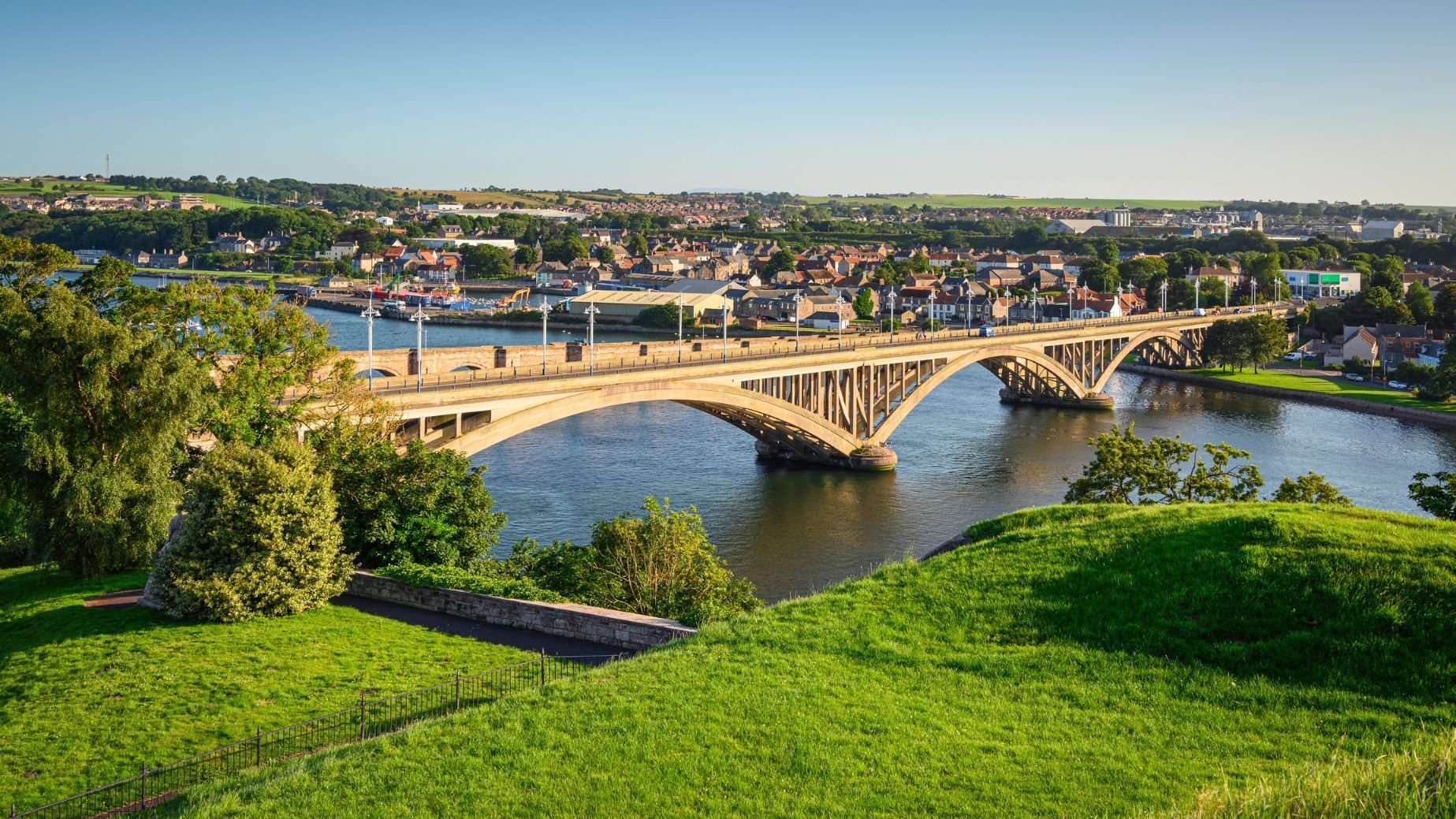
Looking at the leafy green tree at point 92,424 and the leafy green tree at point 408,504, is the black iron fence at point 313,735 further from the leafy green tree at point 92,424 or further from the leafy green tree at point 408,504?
the leafy green tree at point 92,424

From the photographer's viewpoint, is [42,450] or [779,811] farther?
[42,450]

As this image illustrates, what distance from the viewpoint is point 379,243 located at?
190125 millimetres

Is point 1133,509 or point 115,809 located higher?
point 1133,509

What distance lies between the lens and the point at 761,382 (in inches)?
2082

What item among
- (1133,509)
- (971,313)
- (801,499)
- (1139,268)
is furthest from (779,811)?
(1139,268)

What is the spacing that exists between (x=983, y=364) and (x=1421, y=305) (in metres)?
62.4

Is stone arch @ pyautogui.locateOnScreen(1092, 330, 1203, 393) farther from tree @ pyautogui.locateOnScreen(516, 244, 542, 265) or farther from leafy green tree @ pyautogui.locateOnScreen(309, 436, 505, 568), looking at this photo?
tree @ pyautogui.locateOnScreen(516, 244, 542, 265)

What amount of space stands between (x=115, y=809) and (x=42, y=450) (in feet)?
49.6

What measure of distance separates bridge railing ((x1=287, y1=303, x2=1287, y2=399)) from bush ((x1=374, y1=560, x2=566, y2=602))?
1185 centimetres

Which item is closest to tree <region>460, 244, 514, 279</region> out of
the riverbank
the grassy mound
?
the riverbank

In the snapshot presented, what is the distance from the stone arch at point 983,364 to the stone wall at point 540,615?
36.2 m

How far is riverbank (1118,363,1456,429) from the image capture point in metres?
→ 76.5

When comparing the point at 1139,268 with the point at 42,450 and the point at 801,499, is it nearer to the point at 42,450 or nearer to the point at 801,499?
the point at 801,499

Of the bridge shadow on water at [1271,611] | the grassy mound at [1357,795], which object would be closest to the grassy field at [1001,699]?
the bridge shadow on water at [1271,611]
